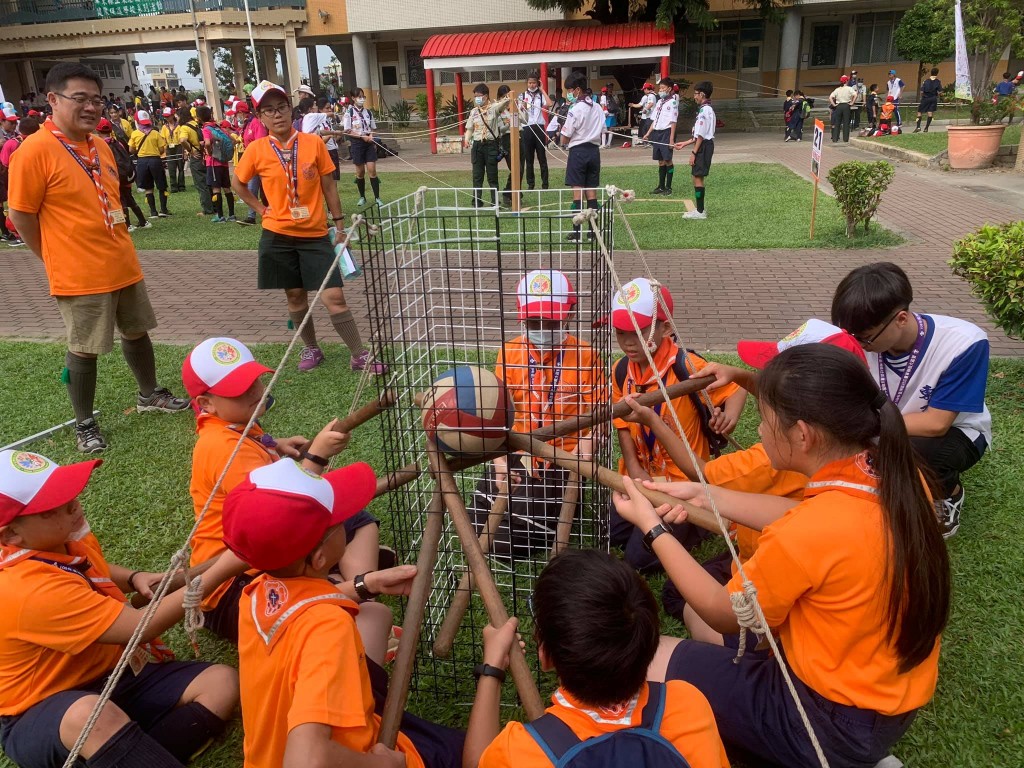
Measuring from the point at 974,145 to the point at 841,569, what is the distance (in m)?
16.1

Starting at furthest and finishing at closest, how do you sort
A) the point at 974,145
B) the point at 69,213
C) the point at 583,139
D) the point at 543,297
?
the point at 974,145 < the point at 583,139 < the point at 69,213 < the point at 543,297

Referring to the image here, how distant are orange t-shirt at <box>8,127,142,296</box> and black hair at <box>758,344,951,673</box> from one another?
14.5 feet

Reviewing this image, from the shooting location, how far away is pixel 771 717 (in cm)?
219

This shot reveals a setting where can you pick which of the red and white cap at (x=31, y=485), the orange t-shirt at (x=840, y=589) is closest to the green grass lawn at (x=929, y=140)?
the orange t-shirt at (x=840, y=589)

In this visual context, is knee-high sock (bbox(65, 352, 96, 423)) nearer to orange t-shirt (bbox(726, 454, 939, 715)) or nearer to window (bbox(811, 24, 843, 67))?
orange t-shirt (bbox(726, 454, 939, 715))

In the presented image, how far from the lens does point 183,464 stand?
15.4 feet

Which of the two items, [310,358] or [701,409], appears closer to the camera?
[701,409]

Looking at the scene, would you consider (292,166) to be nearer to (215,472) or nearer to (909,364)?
(215,472)

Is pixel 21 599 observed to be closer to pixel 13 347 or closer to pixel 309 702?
pixel 309 702

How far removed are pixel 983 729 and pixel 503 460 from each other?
2.14 m

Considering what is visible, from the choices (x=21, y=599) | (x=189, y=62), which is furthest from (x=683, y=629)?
(x=189, y=62)

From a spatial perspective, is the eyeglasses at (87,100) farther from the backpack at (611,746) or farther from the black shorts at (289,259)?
the backpack at (611,746)

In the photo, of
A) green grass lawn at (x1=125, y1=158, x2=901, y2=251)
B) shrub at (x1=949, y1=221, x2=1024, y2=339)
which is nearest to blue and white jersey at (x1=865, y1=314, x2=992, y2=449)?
shrub at (x1=949, y1=221, x2=1024, y2=339)

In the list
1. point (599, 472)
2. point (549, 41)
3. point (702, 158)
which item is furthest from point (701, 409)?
point (549, 41)
